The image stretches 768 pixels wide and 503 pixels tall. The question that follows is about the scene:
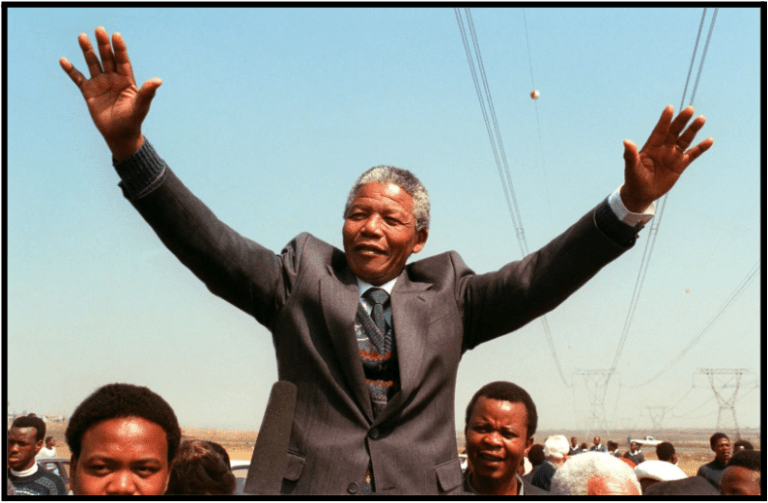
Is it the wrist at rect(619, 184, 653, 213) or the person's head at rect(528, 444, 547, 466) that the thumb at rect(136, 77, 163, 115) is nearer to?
the wrist at rect(619, 184, 653, 213)

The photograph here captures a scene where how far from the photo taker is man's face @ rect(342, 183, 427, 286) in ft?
9.06

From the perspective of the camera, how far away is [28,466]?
6.95 metres

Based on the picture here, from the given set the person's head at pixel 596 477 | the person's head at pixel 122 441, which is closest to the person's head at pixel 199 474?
the person's head at pixel 122 441

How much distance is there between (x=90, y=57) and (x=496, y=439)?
2.46 meters

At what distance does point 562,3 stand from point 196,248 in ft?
4.80

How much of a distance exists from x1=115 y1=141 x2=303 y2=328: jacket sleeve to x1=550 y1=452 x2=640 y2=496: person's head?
179cm

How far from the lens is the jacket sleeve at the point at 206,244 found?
98.8 inches

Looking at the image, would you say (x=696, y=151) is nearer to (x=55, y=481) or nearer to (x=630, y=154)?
(x=630, y=154)

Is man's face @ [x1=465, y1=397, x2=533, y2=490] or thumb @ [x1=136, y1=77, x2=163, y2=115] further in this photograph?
man's face @ [x1=465, y1=397, x2=533, y2=490]

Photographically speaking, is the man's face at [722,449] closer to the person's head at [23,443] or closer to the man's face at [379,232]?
the person's head at [23,443]

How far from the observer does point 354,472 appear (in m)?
2.52

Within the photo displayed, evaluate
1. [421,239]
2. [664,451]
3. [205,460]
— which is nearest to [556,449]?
[664,451]

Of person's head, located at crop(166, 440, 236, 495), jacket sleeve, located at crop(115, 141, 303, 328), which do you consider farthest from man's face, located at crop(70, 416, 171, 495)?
person's head, located at crop(166, 440, 236, 495)

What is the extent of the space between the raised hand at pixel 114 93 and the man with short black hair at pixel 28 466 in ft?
14.8
